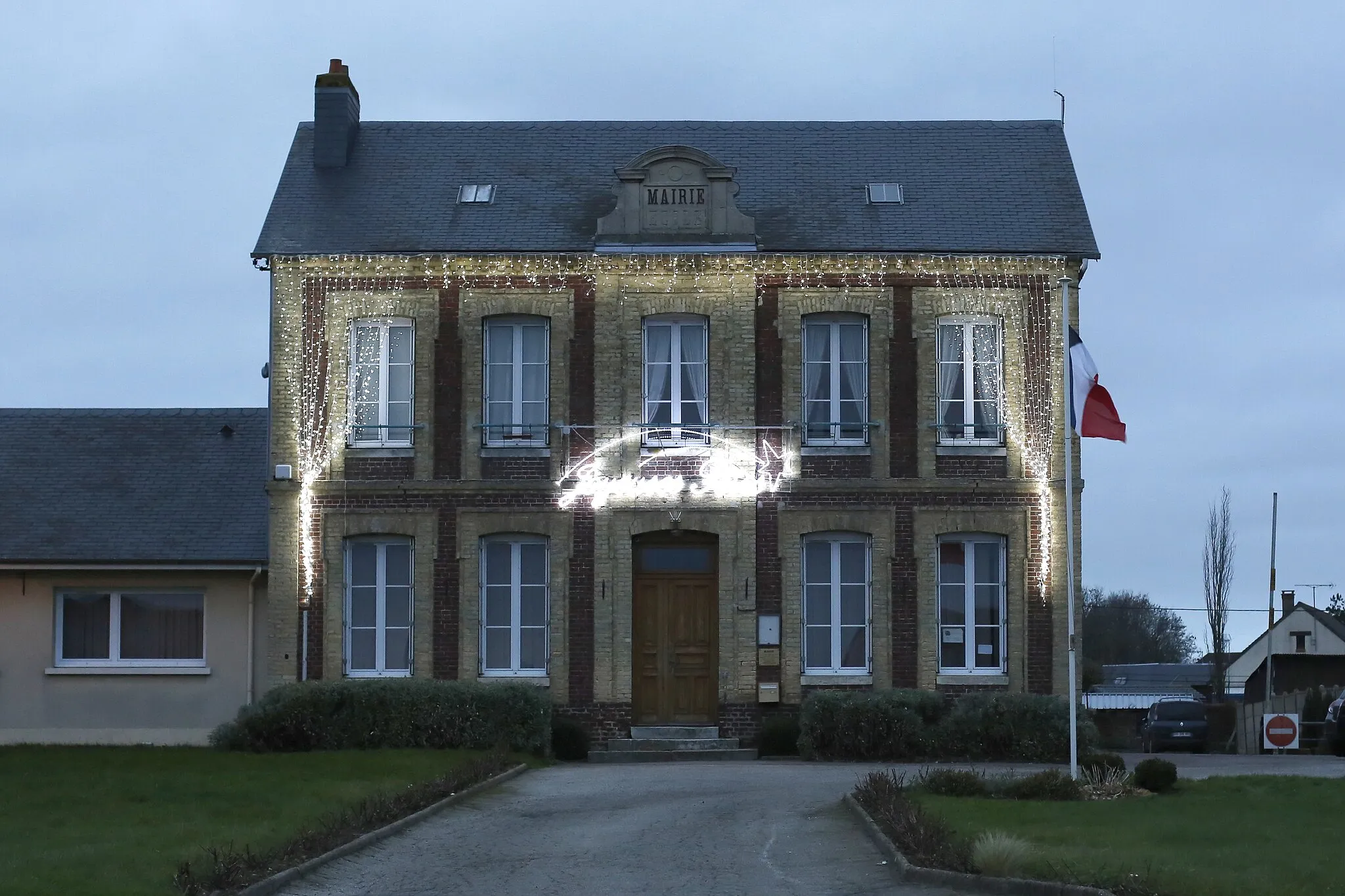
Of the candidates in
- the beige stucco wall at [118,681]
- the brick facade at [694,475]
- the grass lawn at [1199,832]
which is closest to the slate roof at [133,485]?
the beige stucco wall at [118,681]

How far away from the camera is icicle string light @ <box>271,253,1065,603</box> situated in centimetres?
2578

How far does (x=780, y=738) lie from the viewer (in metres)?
24.9

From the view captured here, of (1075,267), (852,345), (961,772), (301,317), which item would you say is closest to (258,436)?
(301,317)

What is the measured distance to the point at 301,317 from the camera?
2612 centimetres

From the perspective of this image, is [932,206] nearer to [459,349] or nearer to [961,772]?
[459,349]

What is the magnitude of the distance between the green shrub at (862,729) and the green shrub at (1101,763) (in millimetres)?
4123

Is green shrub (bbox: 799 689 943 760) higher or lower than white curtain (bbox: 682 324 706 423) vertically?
lower

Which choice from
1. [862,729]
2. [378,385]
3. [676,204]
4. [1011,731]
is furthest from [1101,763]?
[378,385]

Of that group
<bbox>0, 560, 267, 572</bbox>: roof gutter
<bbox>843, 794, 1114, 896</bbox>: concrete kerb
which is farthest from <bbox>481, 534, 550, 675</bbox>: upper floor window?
<bbox>843, 794, 1114, 896</bbox>: concrete kerb

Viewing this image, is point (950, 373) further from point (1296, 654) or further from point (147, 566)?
point (1296, 654)

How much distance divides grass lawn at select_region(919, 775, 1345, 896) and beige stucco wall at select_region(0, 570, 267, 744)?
13.3 metres

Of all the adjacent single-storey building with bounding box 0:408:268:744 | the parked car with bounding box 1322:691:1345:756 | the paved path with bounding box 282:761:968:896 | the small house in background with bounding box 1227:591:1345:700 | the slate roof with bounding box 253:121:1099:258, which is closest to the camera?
the paved path with bounding box 282:761:968:896

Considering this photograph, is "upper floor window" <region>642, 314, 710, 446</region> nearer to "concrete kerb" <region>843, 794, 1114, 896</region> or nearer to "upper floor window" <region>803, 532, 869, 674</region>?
"upper floor window" <region>803, 532, 869, 674</region>

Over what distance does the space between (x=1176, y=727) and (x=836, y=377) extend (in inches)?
597
